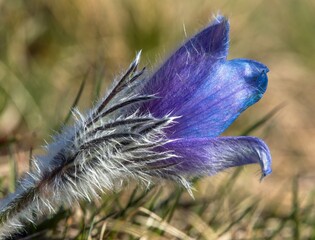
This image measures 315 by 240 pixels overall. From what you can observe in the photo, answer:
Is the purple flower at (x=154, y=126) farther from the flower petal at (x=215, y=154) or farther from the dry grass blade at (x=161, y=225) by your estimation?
the dry grass blade at (x=161, y=225)

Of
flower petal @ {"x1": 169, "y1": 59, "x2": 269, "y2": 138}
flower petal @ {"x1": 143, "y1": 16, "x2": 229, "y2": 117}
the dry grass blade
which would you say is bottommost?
the dry grass blade

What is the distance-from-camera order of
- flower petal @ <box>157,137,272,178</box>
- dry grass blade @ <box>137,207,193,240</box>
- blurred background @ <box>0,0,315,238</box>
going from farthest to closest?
blurred background @ <box>0,0,315,238</box>, dry grass blade @ <box>137,207,193,240</box>, flower petal @ <box>157,137,272,178</box>

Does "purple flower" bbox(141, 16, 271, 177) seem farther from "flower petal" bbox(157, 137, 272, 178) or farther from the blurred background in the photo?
the blurred background

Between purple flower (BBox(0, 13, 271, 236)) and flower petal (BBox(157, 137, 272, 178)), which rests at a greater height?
purple flower (BBox(0, 13, 271, 236))

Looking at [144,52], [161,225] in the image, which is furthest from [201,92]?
[144,52]

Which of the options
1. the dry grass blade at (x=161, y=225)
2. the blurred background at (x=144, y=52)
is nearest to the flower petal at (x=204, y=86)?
the dry grass blade at (x=161, y=225)

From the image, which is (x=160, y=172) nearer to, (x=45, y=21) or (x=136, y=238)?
(x=136, y=238)

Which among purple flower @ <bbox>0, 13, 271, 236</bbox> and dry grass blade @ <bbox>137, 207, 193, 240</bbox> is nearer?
purple flower @ <bbox>0, 13, 271, 236</bbox>

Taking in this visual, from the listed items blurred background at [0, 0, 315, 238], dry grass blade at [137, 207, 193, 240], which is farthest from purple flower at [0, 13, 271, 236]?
blurred background at [0, 0, 315, 238]
